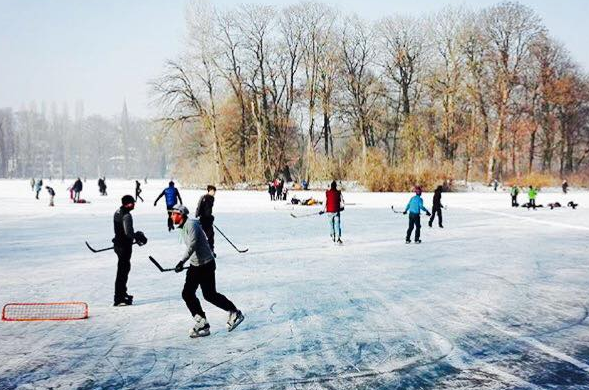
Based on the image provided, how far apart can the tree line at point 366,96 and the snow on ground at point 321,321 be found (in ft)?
97.6

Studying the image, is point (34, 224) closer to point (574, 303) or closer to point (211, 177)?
point (574, 303)

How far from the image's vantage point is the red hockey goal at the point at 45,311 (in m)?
6.15

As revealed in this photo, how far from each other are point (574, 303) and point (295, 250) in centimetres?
630

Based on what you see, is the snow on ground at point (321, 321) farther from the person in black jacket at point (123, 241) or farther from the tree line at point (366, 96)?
the tree line at point (366, 96)

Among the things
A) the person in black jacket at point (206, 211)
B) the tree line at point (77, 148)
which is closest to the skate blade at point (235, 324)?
the person in black jacket at point (206, 211)

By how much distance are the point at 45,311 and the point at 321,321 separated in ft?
11.9

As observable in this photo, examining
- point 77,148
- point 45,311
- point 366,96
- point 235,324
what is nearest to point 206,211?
point 45,311

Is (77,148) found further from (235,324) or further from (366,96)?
(235,324)

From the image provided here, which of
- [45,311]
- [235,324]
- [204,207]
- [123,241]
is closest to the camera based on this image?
[235,324]

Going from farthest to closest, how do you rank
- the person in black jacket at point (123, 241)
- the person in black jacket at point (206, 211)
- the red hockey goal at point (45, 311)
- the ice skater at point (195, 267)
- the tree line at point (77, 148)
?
the tree line at point (77, 148) → the person in black jacket at point (206, 211) → the person in black jacket at point (123, 241) → the red hockey goal at point (45, 311) → the ice skater at point (195, 267)

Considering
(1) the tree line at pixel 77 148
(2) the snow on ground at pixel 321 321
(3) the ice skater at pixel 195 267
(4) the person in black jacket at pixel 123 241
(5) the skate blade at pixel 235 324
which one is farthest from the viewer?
(1) the tree line at pixel 77 148

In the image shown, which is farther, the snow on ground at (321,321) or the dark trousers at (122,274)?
the dark trousers at (122,274)

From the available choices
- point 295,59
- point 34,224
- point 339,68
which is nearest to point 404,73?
point 339,68

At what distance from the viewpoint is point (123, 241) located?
22.4 feet
